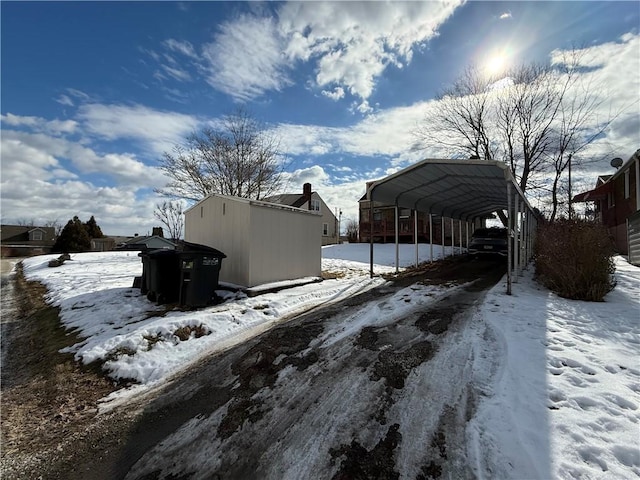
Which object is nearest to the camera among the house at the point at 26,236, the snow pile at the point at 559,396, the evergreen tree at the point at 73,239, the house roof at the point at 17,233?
the snow pile at the point at 559,396

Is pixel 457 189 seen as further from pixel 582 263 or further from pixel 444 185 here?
pixel 582 263

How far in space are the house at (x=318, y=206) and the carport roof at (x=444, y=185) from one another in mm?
18565

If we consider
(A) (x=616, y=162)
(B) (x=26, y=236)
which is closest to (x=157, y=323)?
(A) (x=616, y=162)

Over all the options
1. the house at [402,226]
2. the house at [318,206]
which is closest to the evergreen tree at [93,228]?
the house at [318,206]

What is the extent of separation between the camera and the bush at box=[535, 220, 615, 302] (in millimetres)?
6363

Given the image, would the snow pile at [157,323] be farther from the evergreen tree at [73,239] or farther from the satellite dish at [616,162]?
the evergreen tree at [73,239]

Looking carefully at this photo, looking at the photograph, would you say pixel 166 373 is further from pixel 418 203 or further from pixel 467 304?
pixel 418 203

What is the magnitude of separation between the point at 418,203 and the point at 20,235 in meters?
64.1

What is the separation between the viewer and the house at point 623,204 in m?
12.2

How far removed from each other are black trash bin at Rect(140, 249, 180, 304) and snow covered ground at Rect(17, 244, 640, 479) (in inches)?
12.2

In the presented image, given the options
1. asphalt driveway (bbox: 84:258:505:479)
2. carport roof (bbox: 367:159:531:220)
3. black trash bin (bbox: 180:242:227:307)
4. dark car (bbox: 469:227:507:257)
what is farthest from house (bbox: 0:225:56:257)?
asphalt driveway (bbox: 84:258:505:479)

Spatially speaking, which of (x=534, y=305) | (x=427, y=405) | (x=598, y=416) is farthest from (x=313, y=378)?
(x=534, y=305)

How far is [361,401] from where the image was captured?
323 centimetres

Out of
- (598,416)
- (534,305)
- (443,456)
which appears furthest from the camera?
(534,305)
